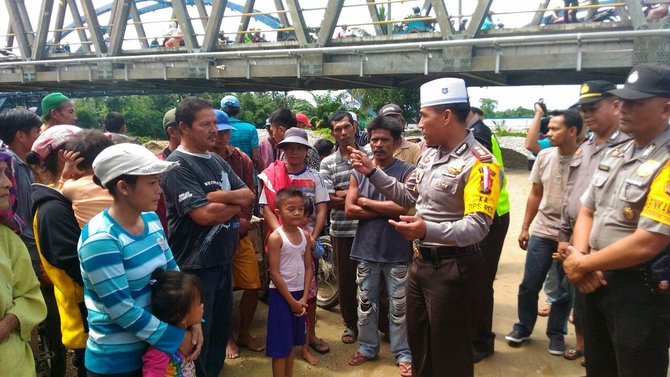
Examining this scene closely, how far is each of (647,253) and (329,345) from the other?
2618 mm

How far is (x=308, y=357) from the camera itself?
359cm

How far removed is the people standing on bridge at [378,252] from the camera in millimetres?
3449

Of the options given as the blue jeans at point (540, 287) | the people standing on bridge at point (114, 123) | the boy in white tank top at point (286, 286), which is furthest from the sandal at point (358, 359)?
the people standing on bridge at point (114, 123)

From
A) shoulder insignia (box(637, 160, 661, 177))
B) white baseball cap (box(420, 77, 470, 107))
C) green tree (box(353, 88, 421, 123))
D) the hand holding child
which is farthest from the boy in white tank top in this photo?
green tree (box(353, 88, 421, 123))

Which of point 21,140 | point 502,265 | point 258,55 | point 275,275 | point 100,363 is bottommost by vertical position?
point 502,265

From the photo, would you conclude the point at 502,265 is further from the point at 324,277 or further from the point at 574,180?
the point at 574,180

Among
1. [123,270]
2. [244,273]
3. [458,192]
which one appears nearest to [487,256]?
[458,192]

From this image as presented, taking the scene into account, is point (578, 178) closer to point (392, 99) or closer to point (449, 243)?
point (449, 243)

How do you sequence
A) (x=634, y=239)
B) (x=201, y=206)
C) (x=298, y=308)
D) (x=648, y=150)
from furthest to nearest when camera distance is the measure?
(x=298, y=308)
(x=201, y=206)
(x=648, y=150)
(x=634, y=239)

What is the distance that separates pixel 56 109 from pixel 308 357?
310cm

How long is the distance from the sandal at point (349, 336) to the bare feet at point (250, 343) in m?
0.70

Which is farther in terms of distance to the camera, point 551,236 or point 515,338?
point 515,338

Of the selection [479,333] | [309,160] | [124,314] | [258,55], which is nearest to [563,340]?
[479,333]

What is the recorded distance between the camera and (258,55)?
10.4m
